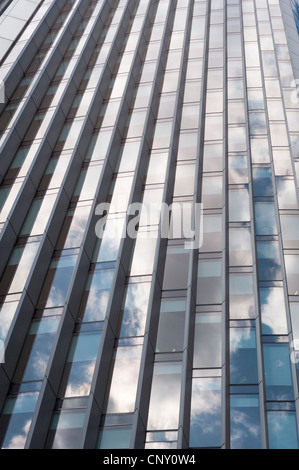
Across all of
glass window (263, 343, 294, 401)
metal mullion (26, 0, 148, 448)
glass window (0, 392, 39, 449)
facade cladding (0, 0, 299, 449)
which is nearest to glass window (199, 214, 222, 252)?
facade cladding (0, 0, 299, 449)

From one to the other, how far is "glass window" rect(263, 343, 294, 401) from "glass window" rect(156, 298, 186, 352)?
3519 mm

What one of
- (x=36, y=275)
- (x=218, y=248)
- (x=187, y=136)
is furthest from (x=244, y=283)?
(x=187, y=136)

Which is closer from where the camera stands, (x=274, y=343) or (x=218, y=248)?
(x=274, y=343)

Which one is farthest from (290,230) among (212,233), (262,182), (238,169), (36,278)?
(36,278)

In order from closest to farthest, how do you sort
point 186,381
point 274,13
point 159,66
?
point 186,381, point 159,66, point 274,13

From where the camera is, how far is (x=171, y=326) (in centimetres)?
2517

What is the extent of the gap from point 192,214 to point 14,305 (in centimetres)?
980

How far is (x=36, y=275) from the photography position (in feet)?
87.0

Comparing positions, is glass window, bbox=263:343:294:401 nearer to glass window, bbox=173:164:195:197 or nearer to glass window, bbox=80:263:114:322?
glass window, bbox=80:263:114:322

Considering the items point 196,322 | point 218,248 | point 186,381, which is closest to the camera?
point 186,381

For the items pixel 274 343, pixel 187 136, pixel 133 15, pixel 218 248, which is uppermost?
pixel 133 15

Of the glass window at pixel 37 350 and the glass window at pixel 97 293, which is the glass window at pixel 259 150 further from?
the glass window at pixel 37 350

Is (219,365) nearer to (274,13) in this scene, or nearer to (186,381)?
(186,381)

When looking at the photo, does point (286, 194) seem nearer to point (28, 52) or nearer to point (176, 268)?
point (176, 268)
